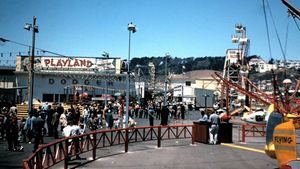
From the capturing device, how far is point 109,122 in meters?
22.7

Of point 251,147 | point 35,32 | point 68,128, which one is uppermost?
point 35,32

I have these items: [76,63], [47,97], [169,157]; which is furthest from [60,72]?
[169,157]

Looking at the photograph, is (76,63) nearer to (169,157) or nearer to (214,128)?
(214,128)

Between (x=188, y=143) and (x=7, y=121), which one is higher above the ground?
(x=7, y=121)

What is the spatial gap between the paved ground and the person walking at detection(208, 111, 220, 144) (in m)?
0.80

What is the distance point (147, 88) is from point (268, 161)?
65.3 metres

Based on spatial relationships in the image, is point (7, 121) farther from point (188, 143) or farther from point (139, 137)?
point (188, 143)

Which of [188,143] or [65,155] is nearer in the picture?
[65,155]

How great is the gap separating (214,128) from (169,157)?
4.97 meters

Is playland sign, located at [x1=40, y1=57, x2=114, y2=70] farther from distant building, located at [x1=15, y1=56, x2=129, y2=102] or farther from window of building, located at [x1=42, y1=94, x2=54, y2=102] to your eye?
window of building, located at [x1=42, y1=94, x2=54, y2=102]

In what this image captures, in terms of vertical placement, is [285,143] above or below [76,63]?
below

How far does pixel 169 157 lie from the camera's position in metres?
14.6

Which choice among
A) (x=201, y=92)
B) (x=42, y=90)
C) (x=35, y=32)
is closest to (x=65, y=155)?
(x=35, y=32)

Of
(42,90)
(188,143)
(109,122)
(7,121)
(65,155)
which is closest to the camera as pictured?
(65,155)
